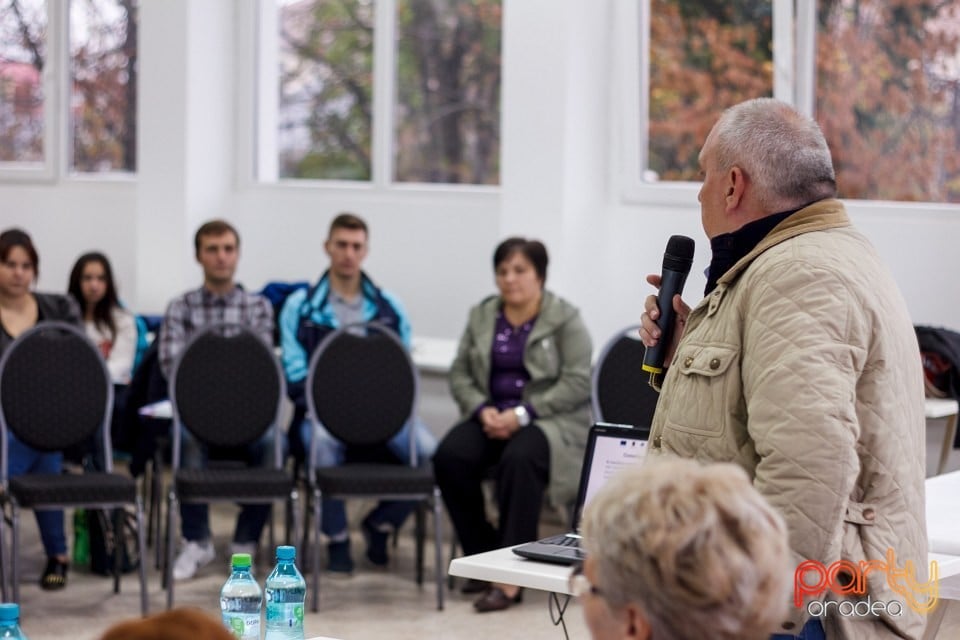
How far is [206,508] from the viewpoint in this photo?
5.50m

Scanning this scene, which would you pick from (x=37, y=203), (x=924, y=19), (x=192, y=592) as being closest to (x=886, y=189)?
(x=924, y=19)

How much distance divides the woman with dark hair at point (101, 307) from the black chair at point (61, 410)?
90 centimetres

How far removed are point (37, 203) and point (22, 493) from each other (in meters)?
3.80

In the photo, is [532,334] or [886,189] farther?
[886,189]

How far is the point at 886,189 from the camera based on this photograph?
5746mm

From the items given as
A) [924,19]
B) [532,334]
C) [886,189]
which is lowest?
[532,334]

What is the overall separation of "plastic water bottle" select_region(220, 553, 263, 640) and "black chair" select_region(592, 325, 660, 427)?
2.68m

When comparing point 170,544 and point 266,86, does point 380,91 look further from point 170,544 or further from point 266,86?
point 170,544

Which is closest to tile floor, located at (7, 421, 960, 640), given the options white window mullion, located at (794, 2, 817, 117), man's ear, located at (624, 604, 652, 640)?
white window mullion, located at (794, 2, 817, 117)

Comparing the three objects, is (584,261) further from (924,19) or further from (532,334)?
(924,19)

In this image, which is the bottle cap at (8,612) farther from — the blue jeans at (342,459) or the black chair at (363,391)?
the blue jeans at (342,459)

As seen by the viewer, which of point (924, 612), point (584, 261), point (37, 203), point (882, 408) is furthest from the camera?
point (37, 203)

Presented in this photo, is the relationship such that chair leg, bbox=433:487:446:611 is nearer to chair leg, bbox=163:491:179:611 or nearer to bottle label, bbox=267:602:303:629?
chair leg, bbox=163:491:179:611

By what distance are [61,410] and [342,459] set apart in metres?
1.12
